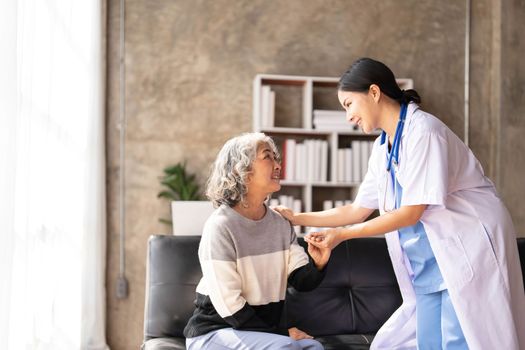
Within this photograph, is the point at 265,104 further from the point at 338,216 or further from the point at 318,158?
the point at 338,216

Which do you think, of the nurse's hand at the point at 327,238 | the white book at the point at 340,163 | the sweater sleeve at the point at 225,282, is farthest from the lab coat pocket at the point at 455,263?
the white book at the point at 340,163

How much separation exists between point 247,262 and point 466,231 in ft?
2.37

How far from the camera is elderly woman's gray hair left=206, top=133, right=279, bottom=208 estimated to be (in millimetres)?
2182

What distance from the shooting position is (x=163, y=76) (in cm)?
464

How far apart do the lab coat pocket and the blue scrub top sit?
2.1 inches

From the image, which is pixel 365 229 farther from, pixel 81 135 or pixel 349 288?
pixel 81 135

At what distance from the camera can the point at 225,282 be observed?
2.03 metres

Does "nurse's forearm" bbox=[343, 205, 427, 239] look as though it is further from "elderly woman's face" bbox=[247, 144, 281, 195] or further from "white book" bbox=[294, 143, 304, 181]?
"white book" bbox=[294, 143, 304, 181]

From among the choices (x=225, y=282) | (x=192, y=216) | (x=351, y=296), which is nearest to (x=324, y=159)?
(x=192, y=216)

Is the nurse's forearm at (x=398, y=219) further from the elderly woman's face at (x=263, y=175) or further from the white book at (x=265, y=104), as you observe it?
the white book at (x=265, y=104)

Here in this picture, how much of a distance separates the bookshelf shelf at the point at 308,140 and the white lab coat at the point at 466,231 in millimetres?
2282

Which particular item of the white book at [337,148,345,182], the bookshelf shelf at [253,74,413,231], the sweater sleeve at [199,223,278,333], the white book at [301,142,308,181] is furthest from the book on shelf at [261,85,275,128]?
the sweater sleeve at [199,223,278,333]

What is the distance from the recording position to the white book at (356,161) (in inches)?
179

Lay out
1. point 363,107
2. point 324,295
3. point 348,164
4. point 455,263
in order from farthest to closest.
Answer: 1. point 348,164
2. point 324,295
3. point 363,107
4. point 455,263
